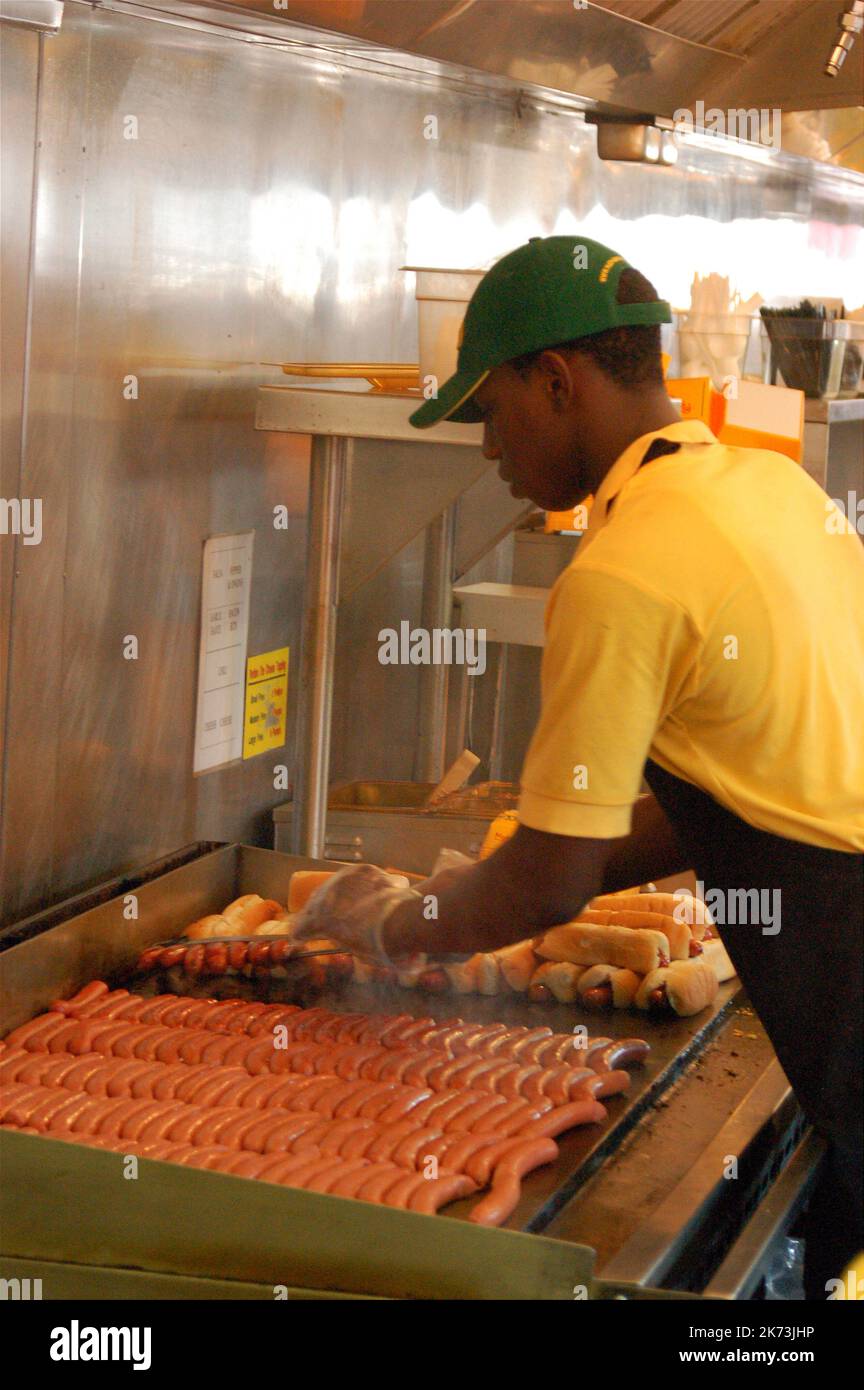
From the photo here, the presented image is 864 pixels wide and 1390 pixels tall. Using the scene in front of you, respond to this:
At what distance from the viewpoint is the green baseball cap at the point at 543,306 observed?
1768mm

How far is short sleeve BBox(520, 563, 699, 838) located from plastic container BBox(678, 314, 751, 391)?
2525 millimetres

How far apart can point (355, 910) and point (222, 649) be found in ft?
3.84

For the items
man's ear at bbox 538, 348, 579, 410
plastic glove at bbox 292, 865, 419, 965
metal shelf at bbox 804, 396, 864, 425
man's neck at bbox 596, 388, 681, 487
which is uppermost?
metal shelf at bbox 804, 396, 864, 425

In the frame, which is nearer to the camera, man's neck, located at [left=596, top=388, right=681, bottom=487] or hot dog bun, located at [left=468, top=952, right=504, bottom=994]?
man's neck, located at [left=596, top=388, right=681, bottom=487]

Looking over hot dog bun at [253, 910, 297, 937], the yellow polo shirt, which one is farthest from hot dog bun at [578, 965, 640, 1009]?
the yellow polo shirt

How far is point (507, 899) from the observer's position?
179 cm

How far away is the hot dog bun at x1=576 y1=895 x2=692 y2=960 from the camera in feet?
8.65

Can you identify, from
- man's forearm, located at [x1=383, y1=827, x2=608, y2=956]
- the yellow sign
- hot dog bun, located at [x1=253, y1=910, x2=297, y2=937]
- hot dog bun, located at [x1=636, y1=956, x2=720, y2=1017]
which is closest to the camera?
man's forearm, located at [x1=383, y1=827, x2=608, y2=956]

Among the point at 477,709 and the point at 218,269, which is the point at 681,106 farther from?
the point at 477,709

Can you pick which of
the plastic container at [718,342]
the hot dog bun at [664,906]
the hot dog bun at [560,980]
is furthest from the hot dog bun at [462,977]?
the plastic container at [718,342]

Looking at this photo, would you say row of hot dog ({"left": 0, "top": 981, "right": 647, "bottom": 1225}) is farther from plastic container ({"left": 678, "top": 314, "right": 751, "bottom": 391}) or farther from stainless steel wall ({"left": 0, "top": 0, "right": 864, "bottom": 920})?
plastic container ({"left": 678, "top": 314, "right": 751, "bottom": 391})

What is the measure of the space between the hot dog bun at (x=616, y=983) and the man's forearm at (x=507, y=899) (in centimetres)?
60

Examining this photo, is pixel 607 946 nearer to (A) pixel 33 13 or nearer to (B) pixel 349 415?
(B) pixel 349 415

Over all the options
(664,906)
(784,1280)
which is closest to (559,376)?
(664,906)
